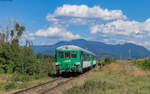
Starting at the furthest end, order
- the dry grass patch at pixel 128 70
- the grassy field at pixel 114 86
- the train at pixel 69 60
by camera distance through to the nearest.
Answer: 1. the dry grass patch at pixel 128 70
2. the train at pixel 69 60
3. the grassy field at pixel 114 86

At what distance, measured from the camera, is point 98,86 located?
1430 centimetres

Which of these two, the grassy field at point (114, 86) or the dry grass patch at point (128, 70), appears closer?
the grassy field at point (114, 86)

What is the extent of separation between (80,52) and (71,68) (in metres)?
1.92

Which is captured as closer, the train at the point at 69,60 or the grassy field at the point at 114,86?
the grassy field at the point at 114,86

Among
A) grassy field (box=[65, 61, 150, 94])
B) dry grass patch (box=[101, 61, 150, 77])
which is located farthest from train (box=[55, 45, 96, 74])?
dry grass patch (box=[101, 61, 150, 77])

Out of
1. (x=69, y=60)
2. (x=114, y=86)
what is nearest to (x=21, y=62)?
(x=69, y=60)

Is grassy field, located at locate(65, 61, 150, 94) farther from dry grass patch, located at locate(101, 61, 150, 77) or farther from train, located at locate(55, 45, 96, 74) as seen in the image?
dry grass patch, located at locate(101, 61, 150, 77)

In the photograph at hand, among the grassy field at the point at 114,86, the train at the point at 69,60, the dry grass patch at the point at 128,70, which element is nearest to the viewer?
the grassy field at the point at 114,86

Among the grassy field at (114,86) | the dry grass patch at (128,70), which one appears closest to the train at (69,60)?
the grassy field at (114,86)

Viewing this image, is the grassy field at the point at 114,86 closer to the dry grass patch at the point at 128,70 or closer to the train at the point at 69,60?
the train at the point at 69,60

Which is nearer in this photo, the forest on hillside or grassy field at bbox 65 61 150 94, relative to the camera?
grassy field at bbox 65 61 150 94

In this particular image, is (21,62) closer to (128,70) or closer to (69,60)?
(69,60)

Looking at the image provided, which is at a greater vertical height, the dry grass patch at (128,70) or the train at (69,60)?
the train at (69,60)

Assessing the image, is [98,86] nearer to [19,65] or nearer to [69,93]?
[69,93]
